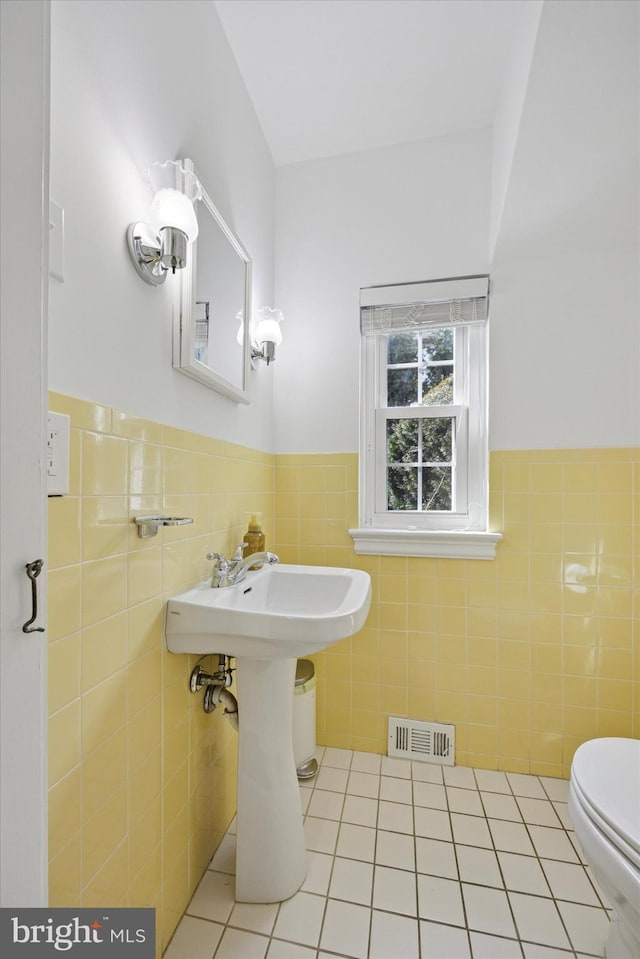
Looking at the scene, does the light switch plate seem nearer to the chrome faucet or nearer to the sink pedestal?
the chrome faucet

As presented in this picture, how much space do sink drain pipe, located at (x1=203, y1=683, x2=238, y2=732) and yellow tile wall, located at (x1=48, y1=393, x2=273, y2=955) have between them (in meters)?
0.03

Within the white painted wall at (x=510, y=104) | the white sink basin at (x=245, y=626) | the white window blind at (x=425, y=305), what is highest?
the white painted wall at (x=510, y=104)

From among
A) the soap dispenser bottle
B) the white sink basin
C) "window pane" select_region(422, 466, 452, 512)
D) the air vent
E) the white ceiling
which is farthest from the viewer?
"window pane" select_region(422, 466, 452, 512)

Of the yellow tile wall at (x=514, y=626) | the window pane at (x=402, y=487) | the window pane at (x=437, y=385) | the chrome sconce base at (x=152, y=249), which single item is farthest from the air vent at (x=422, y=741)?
the chrome sconce base at (x=152, y=249)

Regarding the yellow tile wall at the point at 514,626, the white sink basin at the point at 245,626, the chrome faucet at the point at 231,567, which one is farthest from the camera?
the yellow tile wall at the point at 514,626

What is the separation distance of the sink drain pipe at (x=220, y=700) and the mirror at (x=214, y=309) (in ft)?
2.88

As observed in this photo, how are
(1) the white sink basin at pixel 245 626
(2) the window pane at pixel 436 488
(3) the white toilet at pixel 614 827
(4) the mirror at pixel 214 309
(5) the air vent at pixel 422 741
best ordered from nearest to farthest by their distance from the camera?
(3) the white toilet at pixel 614 827 → (1) the white sink basin at pixel 245 626 → (4) the mirror at pixel 214 309 → (5) the air vent at pixel 422 741 → (2) the window pane at pixel 436 488

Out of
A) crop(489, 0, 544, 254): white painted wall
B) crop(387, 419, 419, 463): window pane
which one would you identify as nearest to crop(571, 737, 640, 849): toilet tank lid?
crop(387, 419, 419, 463): window pane

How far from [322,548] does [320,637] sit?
3.00 feet

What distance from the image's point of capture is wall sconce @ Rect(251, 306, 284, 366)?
159 cm

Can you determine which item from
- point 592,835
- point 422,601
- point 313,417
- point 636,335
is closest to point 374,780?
point 422,601

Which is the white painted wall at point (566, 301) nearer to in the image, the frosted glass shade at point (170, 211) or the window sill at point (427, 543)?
the window sill at point (427, 543)

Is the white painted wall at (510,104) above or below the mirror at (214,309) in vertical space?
above

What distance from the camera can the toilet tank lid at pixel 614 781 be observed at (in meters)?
0.86
